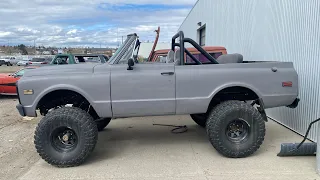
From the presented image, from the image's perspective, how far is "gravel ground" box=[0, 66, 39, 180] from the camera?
466cm

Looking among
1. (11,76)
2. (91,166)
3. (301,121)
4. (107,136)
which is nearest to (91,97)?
(91,166)

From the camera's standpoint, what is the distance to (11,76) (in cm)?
1196

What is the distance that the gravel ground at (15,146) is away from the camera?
466cm

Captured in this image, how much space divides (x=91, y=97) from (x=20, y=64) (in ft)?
178

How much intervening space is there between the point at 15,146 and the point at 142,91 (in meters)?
2.97

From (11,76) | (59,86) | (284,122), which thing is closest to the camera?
(59,86)

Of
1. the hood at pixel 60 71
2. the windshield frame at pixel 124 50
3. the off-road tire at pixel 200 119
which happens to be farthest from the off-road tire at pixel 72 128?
the off-road tire at pixel 200 119

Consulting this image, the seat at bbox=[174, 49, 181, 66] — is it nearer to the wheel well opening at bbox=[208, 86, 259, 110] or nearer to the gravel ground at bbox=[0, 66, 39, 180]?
the wheel well opening at bbox=[208, 86, 259, 110]

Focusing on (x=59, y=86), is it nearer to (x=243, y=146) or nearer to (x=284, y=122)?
(x=243, y=146)

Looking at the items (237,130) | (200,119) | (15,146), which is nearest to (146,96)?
(237,130)

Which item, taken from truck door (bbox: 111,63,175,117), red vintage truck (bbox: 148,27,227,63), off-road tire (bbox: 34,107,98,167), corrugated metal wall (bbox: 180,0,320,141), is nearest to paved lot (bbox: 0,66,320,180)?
off-road tire (bbox: 34,107,98,167)

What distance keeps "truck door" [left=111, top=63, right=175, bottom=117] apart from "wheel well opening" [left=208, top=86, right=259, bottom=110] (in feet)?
2.94

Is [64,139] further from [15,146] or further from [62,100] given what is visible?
[15,146]

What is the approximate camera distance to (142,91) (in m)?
4.70
